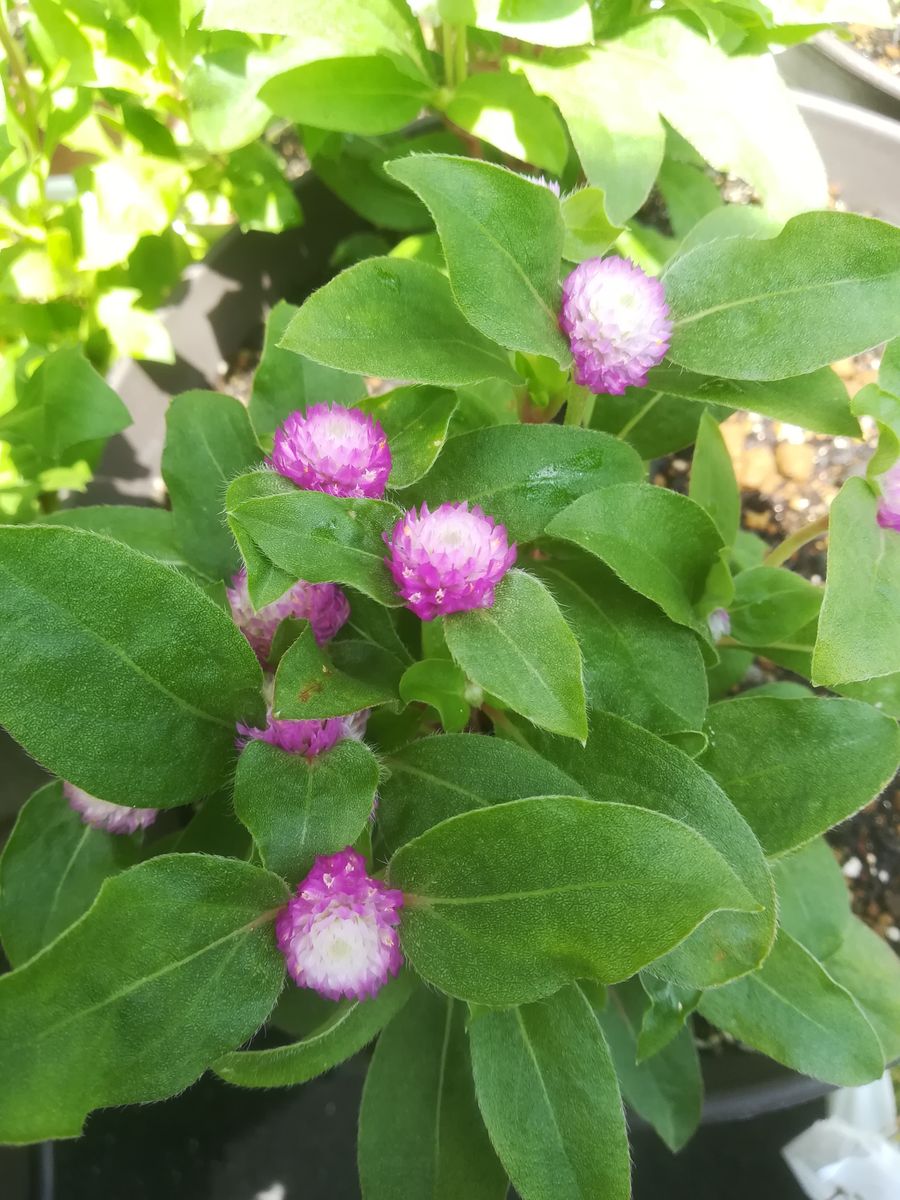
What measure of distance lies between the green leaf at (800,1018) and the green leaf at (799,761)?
0.33 feet

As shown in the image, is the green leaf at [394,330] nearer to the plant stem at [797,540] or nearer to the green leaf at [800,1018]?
the plant stem at [797,540]

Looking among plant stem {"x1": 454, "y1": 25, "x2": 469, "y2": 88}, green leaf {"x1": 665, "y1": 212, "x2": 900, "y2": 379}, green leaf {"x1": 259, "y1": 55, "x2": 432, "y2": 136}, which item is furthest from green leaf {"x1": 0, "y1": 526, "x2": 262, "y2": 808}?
plant stem {"x1": 454, "y1": 25, "x2": 469, "y2": 88}

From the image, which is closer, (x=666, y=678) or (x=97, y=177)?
(x=666, y=678)

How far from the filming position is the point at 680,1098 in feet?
2.28

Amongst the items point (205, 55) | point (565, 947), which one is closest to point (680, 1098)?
point (565, 947)

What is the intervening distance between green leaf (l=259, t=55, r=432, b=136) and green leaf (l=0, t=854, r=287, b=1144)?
56 centimetres

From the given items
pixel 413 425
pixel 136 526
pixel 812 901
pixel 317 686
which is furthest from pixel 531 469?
pixel 812 901

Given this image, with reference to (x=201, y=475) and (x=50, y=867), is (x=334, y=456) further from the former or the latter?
(x=50, y=867)

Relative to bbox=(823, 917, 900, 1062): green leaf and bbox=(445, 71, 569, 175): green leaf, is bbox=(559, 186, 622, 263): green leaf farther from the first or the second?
bbox=(823, 917, 900, 1062): green leaf

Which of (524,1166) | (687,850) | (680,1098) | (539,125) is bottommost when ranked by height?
(680,1098)

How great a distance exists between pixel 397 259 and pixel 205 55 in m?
0.33

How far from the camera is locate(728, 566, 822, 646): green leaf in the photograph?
0.66 metres

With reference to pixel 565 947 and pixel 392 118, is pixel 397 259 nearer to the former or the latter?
pixel 392 118

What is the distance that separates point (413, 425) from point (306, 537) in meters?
0.14
